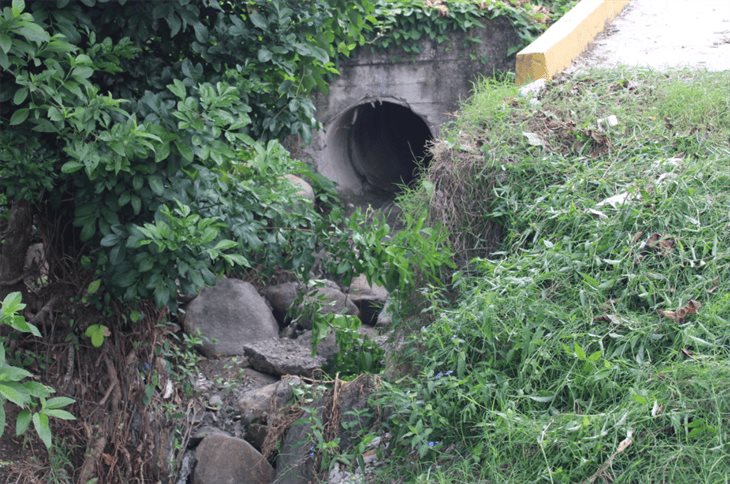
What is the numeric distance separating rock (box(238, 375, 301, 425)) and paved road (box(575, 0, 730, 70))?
3426 millimetres

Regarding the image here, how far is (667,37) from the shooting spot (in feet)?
26.4

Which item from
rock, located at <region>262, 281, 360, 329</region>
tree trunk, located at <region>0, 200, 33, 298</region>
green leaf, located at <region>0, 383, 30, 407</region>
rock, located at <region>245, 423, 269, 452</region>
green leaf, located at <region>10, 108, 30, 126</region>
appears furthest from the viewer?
rock, located at <region>262, 281, 360, 329</region>

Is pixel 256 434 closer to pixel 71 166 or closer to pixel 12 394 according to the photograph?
pixel 71 166

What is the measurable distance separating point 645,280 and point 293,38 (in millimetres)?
2160

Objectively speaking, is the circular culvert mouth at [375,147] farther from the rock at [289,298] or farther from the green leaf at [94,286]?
the green leaf at [94,286]

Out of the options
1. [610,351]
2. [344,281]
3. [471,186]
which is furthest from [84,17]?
[610,351]

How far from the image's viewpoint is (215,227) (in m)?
4.29

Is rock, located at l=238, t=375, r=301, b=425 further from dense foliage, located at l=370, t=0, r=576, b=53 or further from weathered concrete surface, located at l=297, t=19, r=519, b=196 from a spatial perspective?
dense foliage, located at l=370, t=0, r=576, b=53

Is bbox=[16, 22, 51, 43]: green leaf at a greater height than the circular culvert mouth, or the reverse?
bbox=[16, 22, 51, 43]: green leaf

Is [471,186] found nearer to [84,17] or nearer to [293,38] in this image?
[293,38]

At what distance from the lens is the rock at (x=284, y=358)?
7.08m

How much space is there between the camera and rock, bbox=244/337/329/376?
7.08m

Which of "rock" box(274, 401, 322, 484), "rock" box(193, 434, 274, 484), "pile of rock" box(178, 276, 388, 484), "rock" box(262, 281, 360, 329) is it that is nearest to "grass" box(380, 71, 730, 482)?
"rock" box(274, 401, 322, 484)

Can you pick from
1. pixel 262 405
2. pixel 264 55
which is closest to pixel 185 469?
pixel 262 405
